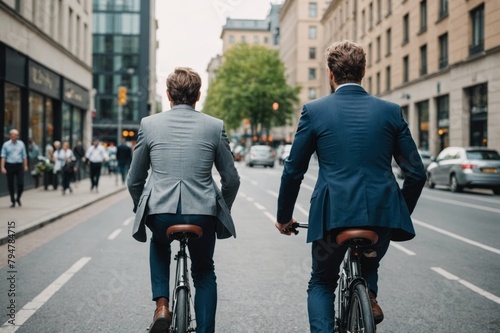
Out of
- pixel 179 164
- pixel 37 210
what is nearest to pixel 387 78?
pixel 37 210

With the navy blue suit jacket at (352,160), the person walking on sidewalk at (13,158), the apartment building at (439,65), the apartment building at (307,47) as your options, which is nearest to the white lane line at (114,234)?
the person walking on sidewalk at (13,158)

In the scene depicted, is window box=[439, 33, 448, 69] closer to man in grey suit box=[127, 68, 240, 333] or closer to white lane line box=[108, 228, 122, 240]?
white lane line box=[108, 228, 122, 240]

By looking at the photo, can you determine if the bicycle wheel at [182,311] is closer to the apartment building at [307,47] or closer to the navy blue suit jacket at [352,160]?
the navy blue suit jacket at [352,160]

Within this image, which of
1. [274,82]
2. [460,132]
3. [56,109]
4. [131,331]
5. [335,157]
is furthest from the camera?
[274,82]

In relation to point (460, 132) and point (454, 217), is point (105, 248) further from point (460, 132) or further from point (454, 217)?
point (460, 132)

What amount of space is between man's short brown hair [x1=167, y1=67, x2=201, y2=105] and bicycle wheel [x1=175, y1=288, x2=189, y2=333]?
117 cm

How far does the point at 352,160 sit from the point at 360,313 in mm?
790

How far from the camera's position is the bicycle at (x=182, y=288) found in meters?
3.38

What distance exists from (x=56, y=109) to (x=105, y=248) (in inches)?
737

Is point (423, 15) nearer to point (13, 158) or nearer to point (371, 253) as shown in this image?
point (13, 158)

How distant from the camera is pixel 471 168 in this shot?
67.6 feet

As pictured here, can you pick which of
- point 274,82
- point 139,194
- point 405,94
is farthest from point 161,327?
point 274,82

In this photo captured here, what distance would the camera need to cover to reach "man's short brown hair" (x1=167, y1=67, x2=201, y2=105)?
377 cm

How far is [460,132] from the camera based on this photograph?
30.3 meters
